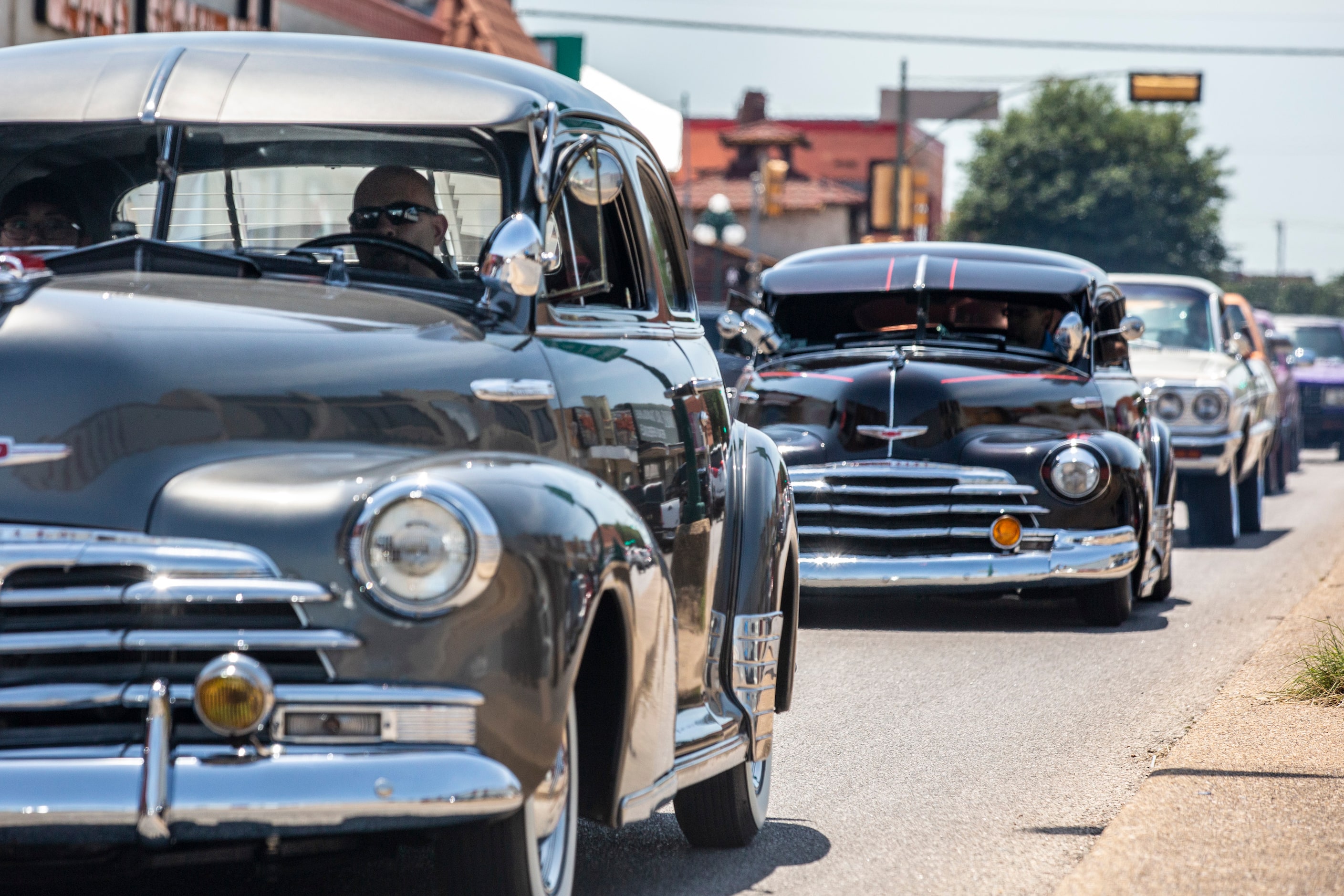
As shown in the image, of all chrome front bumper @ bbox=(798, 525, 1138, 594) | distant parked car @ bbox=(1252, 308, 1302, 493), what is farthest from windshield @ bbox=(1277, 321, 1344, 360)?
chrome front bumper @ bbox=(798, 525, 1138, 594)

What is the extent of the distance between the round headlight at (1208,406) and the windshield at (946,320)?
4911 millimetres

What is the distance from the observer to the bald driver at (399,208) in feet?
14.9

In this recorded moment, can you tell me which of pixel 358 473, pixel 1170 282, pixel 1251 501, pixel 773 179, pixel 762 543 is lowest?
pixel 1251 501

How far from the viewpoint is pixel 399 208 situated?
15.0ft

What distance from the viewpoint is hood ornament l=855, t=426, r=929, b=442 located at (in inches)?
400

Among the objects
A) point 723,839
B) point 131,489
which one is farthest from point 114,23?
point 131,489

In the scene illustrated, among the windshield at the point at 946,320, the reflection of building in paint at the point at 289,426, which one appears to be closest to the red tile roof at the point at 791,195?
the windshield at the point at 946,320

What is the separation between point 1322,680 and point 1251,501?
9.76 m

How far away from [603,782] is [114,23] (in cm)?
1496

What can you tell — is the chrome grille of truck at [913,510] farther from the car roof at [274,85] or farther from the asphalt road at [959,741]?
the car roof at [274,85]

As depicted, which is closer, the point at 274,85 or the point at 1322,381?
the point at 274,85

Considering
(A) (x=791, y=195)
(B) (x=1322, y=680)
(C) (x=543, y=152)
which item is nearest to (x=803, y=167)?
(A) (x=791, y=195)

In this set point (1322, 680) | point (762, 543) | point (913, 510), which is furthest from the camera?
point (913, 510)

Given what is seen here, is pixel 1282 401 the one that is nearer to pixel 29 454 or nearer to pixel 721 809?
pixel 721 809
